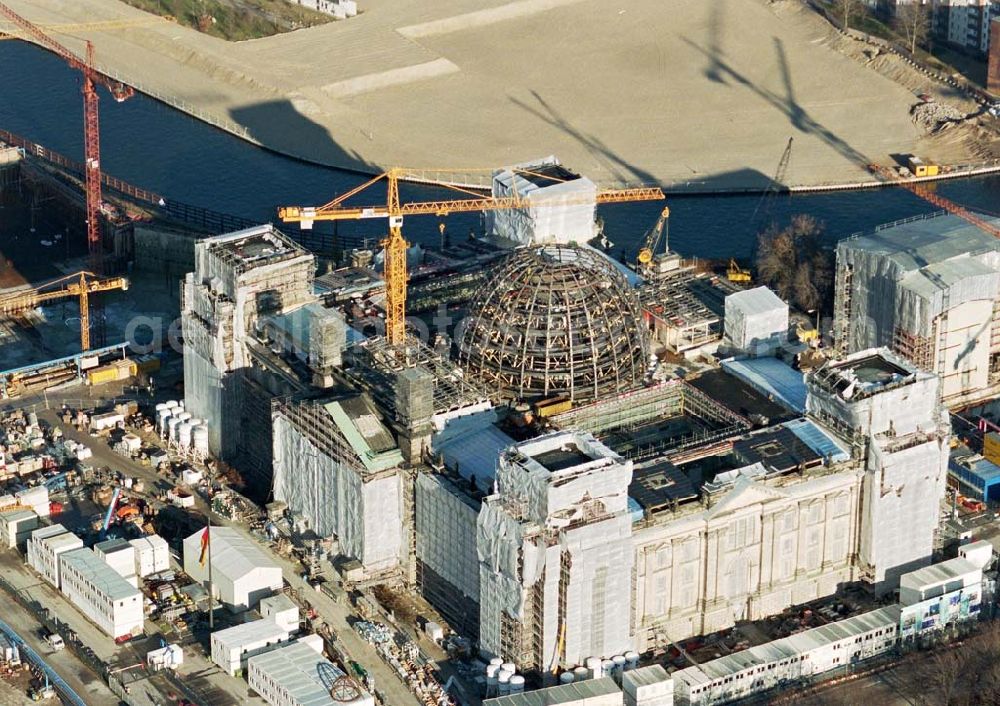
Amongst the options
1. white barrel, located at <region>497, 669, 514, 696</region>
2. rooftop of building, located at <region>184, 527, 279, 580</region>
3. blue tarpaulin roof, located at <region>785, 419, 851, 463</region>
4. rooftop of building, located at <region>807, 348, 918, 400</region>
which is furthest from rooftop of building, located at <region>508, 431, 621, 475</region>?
rooftop of building, located at <region>184, 527, 279, 580</region>

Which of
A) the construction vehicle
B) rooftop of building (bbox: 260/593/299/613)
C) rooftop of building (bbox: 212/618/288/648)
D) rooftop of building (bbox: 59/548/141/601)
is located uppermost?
rooftop of building (bbox: 59/548/141/601)

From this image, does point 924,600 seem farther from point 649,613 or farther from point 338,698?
point 338,698

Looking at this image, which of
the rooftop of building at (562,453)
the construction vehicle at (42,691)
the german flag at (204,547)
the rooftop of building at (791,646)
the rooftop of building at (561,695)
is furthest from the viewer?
the german flag at (204,547)

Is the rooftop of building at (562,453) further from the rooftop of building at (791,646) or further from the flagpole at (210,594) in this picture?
the flagpole at (210,594)

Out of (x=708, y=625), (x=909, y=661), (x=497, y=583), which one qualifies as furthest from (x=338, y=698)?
(x=909, y=661)

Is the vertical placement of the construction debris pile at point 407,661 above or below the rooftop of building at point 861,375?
below

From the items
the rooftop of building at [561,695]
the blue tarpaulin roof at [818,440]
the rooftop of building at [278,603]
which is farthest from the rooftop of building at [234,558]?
the blue tarpaulin roof at [818,440]

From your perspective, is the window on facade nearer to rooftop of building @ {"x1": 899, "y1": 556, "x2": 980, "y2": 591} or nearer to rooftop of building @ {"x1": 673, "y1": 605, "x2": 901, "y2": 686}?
rooftop of building @ {"x1": 673, "y1": 605, "x2": 901, "y2": 686}
